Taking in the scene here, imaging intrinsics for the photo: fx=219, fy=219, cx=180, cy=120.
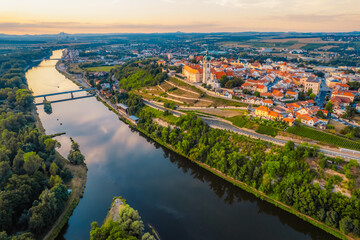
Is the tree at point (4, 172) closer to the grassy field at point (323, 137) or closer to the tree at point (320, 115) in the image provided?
the grassy field at point (323, 137)

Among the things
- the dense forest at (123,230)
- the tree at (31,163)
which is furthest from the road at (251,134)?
the tree at (31,163)

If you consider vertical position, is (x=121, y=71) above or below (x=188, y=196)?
above

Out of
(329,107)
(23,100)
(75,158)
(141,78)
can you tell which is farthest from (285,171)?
(23,100)

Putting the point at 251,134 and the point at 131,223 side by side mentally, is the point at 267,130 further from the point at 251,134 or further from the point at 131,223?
the point at 131,223

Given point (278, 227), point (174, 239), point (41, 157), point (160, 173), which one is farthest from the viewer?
point (160, 173)

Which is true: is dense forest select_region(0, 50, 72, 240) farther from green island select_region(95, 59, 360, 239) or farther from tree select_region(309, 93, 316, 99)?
tree select_region(309, 93, 316, 99)

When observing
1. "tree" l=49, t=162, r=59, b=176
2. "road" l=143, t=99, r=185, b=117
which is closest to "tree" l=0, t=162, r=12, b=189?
"tree" l=49, t=162, r=59, b=176

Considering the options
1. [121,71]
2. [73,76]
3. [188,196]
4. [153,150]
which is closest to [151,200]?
[188,196]

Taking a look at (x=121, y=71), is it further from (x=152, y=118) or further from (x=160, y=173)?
(x=160, y=173)
